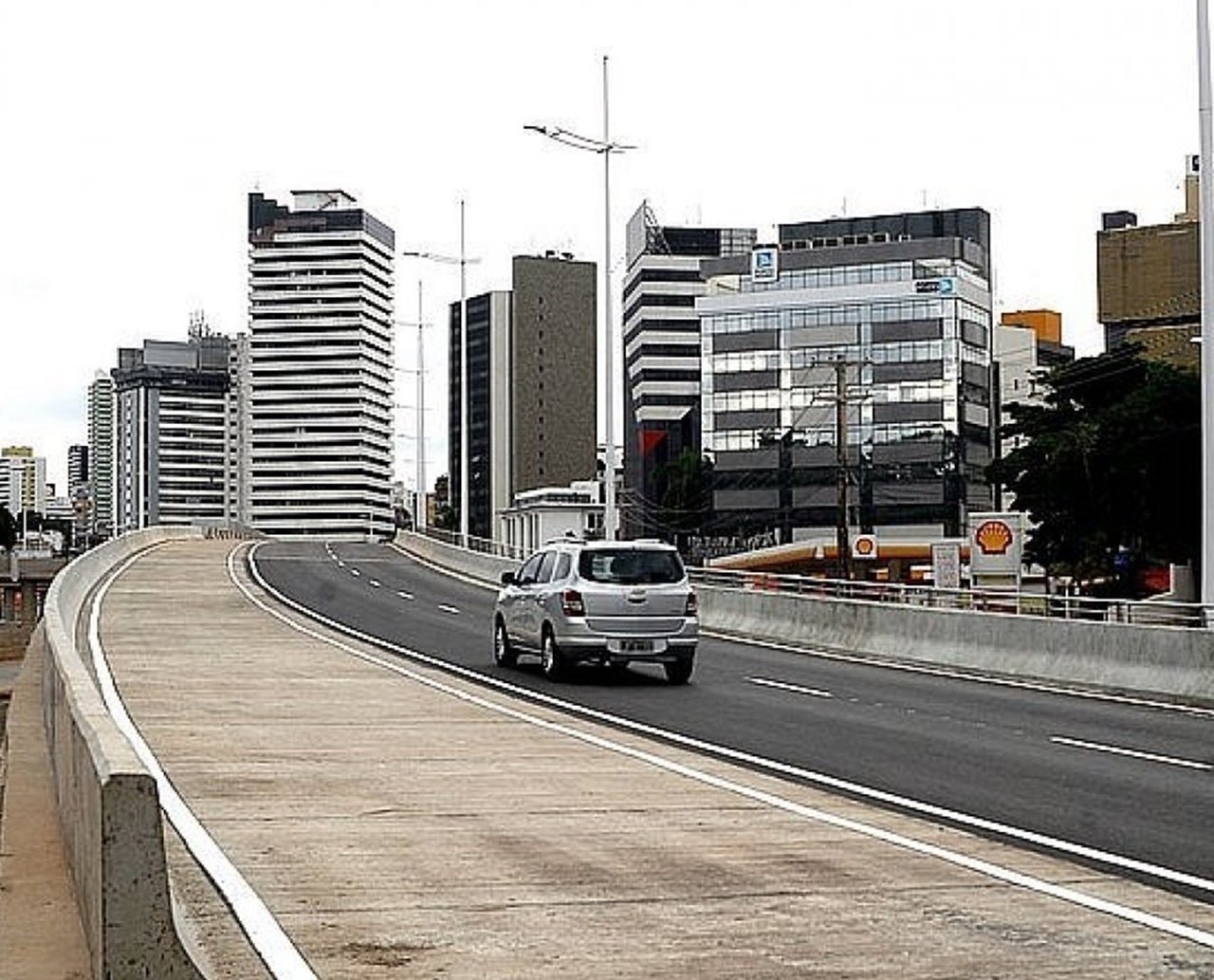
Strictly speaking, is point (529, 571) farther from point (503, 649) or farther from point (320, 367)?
point (320, 367)

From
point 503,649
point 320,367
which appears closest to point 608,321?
point 503,649

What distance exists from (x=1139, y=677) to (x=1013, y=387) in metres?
126

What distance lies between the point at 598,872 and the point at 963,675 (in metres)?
18.7

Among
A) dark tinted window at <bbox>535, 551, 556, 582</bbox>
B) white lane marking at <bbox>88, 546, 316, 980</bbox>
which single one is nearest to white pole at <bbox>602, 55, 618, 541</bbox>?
dark tinted window at <bbox>535, 551, 556, 582</bbox>

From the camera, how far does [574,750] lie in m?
17.0

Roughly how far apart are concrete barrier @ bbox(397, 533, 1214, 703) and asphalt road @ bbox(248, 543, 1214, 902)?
0.92 meters

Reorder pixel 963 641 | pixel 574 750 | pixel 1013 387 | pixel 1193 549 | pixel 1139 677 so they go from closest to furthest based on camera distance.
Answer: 1. pixel 574 750
2. pixel 1139 677
3. pixel 963 641
4. pixel 1193 549
5. pixel 1013 387

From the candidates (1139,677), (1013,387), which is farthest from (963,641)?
(1013,387)

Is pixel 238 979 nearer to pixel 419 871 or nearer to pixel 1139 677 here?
pixel 419 871

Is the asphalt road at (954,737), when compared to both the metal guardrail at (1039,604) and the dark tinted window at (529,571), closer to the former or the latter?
the dark tinted window at (529,571)

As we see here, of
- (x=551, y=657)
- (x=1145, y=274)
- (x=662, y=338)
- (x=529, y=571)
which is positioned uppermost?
(x=1145, y=274)

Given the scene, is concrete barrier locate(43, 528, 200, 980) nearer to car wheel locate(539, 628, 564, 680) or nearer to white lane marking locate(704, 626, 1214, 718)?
car wheel locate(539, 628, 564, 680)

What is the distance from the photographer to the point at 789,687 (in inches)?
1005

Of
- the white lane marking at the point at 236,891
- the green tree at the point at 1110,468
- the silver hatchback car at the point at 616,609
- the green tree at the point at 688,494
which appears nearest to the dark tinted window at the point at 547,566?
the silver hatchback car at the point at 616,609
